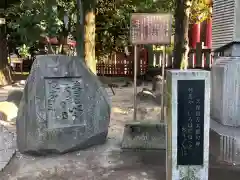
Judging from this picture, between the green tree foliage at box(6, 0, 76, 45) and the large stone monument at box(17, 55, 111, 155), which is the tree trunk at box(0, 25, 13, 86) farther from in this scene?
the large stone monument at box(17, 55, 111, 155)

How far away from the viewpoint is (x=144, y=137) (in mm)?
5758

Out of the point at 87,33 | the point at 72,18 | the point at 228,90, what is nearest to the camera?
the point at 228,90

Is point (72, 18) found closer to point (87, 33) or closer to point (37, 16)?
point (37, 16)

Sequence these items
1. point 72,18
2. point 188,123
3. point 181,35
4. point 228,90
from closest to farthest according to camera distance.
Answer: point 188,123 → point 228,90 → point 181,35 → point 72,18

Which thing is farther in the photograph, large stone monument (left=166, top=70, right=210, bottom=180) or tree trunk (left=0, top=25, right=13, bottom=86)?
tree trunk (left=0, top=25, right=13, bottom=86)

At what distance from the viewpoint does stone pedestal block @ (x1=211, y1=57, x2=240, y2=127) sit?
16.3 ft

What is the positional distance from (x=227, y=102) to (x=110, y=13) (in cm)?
1268

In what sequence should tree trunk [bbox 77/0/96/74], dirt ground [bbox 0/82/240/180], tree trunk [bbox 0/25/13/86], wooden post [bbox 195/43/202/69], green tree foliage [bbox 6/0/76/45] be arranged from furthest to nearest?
wooden post [bbox 195/43/202/69] < tree trunk [bbox 0/25/13/86] < green tree foliage [bbox 6/0/76/45] < tree trunk [bbox 77/0/96/74] < dirt ground [bbox 0/82/240/180]

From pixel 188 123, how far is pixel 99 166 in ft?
5.28

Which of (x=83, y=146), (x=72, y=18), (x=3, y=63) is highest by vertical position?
(x=72, y=18)

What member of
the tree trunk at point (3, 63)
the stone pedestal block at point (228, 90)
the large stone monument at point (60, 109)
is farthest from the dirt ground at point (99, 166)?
the tree trunk at point (3, 63)

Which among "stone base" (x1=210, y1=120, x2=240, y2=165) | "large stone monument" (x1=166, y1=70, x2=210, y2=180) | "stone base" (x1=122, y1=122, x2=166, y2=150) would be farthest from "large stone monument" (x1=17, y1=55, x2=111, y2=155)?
"large stone monument" (x1=166, y1=70, x2=210, y2=180)

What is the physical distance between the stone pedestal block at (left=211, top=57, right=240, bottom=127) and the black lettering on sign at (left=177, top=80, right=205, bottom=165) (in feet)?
4.67

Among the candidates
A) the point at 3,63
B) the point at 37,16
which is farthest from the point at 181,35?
the point at 3,63
